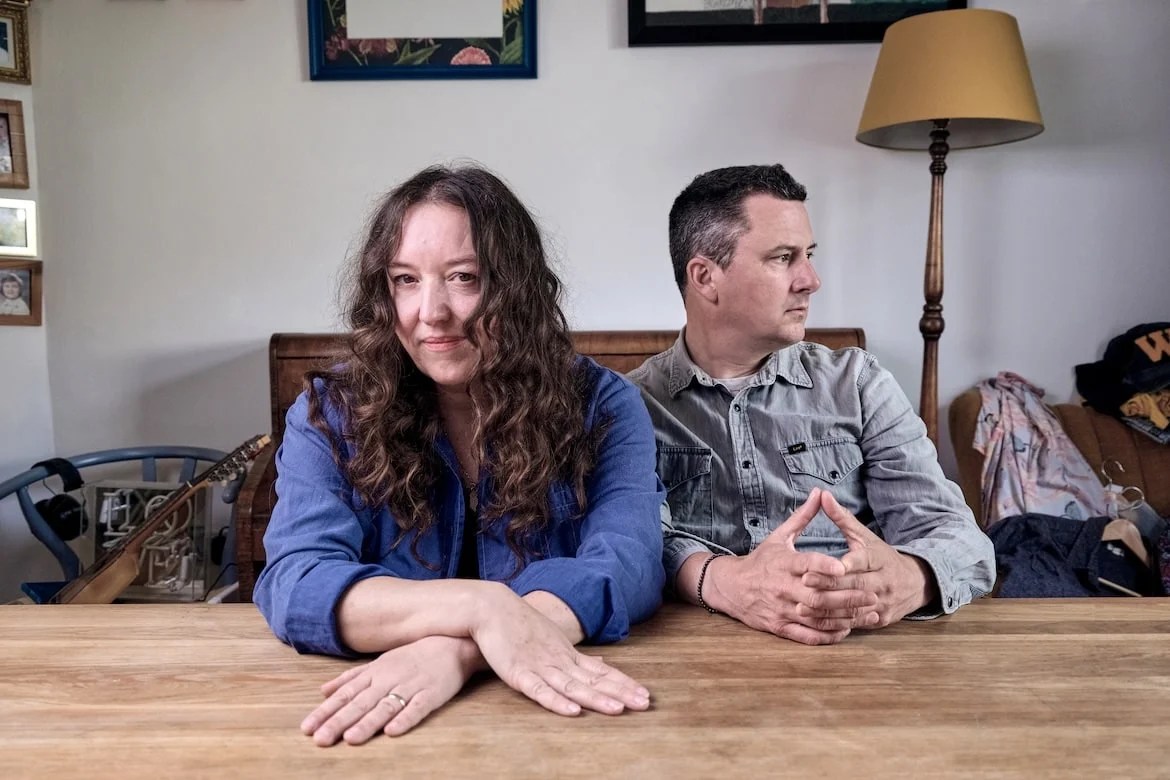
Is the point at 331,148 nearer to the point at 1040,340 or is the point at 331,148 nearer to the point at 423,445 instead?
the point at 423,445

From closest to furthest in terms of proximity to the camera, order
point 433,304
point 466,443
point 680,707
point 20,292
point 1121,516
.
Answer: point 680,707
point 433,304
point 466,443
point 1121,516
point 20,292

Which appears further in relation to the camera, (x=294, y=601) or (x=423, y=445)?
(x=423, y=445)

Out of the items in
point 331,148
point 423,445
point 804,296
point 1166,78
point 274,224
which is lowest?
point 423,445

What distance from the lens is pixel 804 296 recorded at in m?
1.70

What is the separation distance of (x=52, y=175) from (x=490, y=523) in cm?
245

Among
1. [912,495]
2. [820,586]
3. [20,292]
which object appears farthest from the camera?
[20,292]

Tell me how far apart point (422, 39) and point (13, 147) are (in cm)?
133

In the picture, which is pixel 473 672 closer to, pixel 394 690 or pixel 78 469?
pixel 394 690

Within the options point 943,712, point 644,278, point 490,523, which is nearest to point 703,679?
point 943,712

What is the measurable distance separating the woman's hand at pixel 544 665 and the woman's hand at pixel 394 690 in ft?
0.11

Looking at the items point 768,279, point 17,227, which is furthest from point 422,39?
point 768,279

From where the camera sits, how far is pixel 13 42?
113 inches

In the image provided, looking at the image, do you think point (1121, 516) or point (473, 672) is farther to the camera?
point (1121, 516)

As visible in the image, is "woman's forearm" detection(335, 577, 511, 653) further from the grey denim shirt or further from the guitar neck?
the guitar neck
